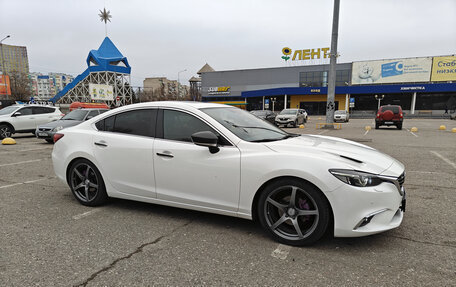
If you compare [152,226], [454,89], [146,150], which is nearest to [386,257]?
[152,226]

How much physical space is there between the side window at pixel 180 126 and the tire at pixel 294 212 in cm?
103

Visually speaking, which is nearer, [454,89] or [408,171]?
[408,171]

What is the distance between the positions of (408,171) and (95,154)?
247 inches

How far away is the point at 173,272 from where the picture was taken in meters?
2.40

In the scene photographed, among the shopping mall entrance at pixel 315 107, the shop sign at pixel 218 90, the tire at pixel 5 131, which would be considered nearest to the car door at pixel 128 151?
the tire at pixel 5 131

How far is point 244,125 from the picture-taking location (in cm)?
351

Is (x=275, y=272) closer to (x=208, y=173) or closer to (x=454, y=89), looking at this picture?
(x=208, y=173)

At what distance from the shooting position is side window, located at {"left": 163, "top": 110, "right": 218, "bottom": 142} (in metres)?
3.30

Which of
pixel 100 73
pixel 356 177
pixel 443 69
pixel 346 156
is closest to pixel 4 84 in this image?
pixel 100 73

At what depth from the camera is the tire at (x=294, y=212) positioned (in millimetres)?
2656

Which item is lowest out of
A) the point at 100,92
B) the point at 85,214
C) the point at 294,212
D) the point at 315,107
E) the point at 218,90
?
the point at 315,107

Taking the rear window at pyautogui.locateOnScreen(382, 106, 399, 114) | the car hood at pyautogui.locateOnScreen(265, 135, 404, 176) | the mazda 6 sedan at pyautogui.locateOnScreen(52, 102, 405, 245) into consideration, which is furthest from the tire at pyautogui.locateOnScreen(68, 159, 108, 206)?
the rear window at pyautogui.locateOnScreen(382, 106, 399, 114)

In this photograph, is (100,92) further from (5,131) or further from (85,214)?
(85,214)

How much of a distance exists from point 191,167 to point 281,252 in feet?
4.27
